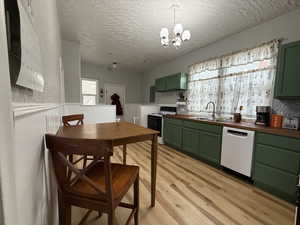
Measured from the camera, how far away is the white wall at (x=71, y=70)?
3523 millimetres

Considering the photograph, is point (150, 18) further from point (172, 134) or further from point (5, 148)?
point (5, 148)

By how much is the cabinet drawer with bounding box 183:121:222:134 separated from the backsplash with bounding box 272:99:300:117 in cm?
90

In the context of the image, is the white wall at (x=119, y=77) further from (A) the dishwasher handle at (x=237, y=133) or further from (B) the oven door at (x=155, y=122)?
(A) the dishwasher handle at (x=237, y=133)

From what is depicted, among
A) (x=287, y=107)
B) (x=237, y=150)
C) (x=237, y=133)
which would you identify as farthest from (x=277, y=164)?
(x=287, y=107)

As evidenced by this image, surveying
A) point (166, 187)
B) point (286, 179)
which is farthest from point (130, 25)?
point (286, 179)

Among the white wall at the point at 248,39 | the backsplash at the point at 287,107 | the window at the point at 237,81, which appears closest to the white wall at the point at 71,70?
the white wall at the point at 248,39

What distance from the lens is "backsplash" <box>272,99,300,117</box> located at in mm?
2072

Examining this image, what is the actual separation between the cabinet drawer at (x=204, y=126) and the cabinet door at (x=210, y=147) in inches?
3.1

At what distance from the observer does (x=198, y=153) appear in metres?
2.86

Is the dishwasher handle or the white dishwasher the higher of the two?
the dishwasher handle

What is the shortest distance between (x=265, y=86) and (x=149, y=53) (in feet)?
9.66

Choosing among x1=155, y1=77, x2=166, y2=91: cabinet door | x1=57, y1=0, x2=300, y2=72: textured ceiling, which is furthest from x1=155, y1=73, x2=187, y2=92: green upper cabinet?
x1=57, y1=0, x2=300, y2=72: textured ceiling

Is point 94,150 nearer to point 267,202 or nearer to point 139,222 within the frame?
point 139,222

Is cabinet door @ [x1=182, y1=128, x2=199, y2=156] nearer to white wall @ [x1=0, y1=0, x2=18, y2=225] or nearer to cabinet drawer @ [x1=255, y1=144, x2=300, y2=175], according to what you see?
cabinet drawer @ [x1=255, y1=144, x2=300, y2=175]
